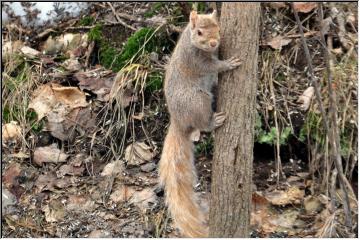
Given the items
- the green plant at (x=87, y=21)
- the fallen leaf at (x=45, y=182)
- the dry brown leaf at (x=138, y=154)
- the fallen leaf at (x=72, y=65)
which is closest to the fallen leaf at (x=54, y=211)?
the fallen leaf at (x=45, y=182)

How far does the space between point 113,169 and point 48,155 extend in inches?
25.8

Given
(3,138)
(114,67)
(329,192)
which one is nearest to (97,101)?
(114,67)

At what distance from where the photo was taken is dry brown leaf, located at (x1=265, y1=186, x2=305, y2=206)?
19.8 ft

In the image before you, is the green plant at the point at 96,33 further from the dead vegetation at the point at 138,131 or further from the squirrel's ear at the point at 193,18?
the squirrel's ear at the point at 193,18

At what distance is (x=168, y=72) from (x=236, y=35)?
983 millimetres

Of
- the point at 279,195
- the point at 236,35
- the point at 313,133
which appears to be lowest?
the point at 279,195

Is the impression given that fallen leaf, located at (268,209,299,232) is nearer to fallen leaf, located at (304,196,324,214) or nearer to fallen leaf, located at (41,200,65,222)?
fallen leaf, located at (304,196,324,214)

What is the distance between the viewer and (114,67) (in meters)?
6.85

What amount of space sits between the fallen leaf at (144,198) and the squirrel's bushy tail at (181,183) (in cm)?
95

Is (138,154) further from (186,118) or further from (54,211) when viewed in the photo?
(186,118)

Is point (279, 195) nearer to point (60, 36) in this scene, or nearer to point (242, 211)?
point (242, 211)

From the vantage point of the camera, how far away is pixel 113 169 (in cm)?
629

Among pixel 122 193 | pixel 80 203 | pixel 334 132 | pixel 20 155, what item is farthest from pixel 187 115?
pixel 20 155

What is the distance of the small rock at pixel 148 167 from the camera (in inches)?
247
